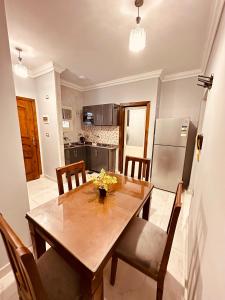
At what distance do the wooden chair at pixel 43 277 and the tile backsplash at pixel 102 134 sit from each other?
3319 mm

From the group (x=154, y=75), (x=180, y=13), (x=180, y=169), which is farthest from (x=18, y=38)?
(x=180, y=169)

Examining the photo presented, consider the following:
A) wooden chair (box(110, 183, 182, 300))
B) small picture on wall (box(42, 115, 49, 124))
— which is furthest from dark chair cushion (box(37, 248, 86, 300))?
small picture on wall (box(42, 115, 49, 124))

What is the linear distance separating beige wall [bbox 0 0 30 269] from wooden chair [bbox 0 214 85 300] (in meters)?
0.73

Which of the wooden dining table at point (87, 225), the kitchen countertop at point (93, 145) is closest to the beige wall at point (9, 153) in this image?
the wooden dining table at point (87, 225)

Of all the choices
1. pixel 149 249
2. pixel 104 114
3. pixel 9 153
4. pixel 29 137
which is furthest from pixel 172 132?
Answer: pixel 29 137

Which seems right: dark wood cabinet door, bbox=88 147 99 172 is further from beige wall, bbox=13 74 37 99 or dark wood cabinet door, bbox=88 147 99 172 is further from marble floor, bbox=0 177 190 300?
marble floor, bbox=0 177 190 300

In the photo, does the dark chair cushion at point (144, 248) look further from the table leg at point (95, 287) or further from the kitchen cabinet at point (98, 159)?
the kitchen cabinet at point (98, 159)

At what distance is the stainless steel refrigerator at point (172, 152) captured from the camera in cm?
276

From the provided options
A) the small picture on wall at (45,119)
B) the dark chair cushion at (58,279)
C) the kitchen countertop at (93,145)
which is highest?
the small picture on wall at (45,119)

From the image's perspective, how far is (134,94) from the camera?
3436mm

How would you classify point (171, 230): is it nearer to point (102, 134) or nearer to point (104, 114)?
point (104, 114)

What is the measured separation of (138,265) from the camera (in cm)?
104

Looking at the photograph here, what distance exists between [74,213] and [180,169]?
250 centimetres

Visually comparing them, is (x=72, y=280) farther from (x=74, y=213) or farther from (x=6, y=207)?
(x=6, y=207)
